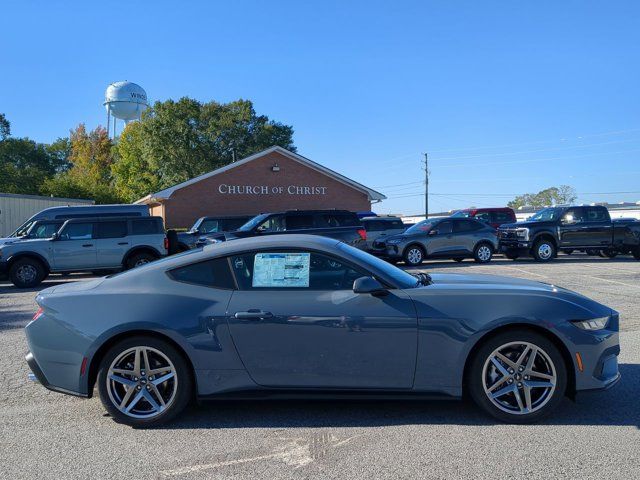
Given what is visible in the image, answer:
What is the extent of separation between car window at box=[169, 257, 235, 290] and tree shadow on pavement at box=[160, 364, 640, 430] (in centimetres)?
92

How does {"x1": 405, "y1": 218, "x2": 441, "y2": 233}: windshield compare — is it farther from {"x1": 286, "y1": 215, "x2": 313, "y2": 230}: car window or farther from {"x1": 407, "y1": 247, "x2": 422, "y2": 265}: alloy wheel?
{"x1": 286, "y1": 215, "x2": 313, "y2": 230}: car window

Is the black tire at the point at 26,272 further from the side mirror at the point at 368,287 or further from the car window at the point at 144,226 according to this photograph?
the side mirror at the point at 368,287

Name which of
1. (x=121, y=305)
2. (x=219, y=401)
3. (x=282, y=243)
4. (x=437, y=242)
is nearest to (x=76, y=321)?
(x=121, y=305)

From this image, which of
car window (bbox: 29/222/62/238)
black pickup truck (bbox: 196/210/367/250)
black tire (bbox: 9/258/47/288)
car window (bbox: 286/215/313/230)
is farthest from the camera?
car window (bbox: 286/215/313/230)

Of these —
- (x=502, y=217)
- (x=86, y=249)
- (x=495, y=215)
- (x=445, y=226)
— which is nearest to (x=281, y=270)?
(x=86, y=249)

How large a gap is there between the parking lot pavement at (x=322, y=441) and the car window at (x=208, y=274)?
3.41 feet

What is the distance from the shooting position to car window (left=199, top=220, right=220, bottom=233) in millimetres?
19797

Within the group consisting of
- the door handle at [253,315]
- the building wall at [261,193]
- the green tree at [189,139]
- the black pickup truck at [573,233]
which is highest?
the green tree at [189,139]

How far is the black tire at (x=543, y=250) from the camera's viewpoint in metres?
18.1

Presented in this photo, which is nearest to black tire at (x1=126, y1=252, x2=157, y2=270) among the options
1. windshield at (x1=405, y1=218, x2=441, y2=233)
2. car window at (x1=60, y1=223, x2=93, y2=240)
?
car window at (x1=60, y1=223, x2=93, y2=240)

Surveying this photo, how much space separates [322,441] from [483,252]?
1535cm

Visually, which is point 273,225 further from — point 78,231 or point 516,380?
point 516,380

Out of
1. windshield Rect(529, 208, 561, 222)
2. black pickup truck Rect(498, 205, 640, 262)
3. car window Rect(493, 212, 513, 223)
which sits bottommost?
black pickup truck Rect(498, 205, 640, 262)

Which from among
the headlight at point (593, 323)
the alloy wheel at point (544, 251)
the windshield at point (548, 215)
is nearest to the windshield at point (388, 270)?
the headlight at point (593, 323)
